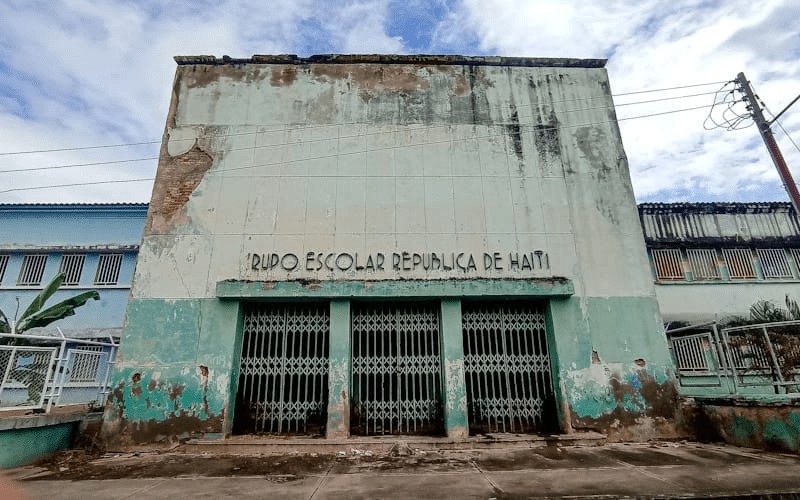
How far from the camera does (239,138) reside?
855 cm

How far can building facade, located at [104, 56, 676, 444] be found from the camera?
718cm

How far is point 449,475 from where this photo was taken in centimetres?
491

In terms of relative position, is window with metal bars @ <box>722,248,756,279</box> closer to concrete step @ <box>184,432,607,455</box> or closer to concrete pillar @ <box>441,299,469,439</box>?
concrete step @ <box>184,432,607,455</box>

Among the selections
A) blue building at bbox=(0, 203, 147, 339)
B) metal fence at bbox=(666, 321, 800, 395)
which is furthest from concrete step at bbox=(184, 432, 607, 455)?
blue building at bbox=(0, 203, 147, 339)

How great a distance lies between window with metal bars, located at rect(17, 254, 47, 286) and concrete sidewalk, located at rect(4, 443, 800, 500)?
1158cm

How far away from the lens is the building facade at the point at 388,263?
718 cm

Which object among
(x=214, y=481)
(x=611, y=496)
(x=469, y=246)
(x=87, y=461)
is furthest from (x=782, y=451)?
(x=87, y=461)

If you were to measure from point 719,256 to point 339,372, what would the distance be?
1256 cm

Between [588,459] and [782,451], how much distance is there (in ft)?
8.64

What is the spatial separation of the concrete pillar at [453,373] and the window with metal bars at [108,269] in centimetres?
1291

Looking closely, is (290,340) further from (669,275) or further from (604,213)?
(669,275)

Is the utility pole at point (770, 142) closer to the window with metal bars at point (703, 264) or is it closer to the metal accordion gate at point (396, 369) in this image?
the window with metal bars at point (703, 264)

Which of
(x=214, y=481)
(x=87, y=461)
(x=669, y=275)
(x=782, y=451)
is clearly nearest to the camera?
(x=214, y=481)

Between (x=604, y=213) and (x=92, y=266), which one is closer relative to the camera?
(x=604, y=213)
